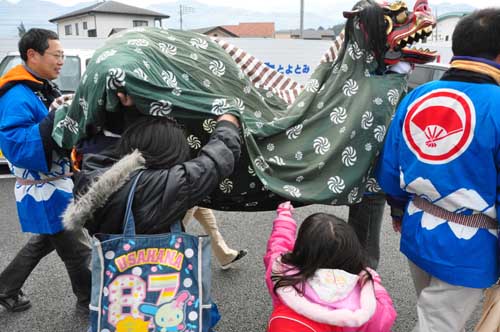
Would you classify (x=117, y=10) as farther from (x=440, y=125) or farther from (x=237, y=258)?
(x=440, y=125)

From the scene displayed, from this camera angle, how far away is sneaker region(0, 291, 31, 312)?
8.28 feet

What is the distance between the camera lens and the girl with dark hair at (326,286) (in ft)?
4.55

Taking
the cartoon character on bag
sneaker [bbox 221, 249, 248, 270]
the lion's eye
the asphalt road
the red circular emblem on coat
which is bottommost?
the asphalt road

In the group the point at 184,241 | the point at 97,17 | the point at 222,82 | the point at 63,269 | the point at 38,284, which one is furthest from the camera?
the point at 97,17

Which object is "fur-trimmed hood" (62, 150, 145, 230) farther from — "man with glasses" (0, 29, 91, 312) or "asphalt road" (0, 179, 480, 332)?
"asphalt road" (0, 179, 480, 332)

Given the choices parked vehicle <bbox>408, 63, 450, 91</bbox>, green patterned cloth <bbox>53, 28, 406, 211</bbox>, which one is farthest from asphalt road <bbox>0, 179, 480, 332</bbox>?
parked vehicle <bbox>408, 63, 450, 91</bbox>

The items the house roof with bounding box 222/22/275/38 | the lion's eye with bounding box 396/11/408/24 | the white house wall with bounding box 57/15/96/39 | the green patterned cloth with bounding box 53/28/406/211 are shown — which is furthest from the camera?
the house roof with bounding box 222/22/275/38

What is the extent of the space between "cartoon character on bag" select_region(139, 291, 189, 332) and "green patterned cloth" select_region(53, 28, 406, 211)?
63 centimetres

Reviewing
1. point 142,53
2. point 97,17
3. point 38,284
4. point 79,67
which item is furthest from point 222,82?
point 97,17

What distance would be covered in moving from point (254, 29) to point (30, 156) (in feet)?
123

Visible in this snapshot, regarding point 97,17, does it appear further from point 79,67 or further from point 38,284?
point 38,284

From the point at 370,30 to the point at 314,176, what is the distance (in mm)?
708

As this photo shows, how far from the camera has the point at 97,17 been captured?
109 feet

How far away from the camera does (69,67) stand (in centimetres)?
565
